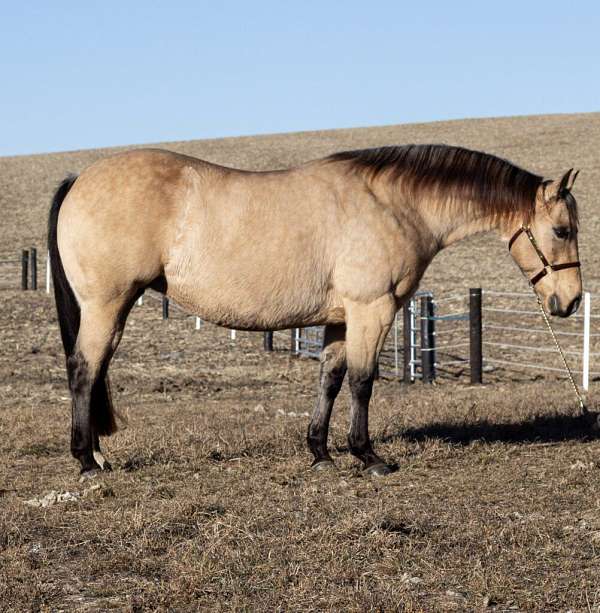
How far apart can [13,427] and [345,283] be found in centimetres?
381

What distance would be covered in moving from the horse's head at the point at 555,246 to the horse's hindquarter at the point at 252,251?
1.53m

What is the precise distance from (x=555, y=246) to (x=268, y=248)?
6.97ft

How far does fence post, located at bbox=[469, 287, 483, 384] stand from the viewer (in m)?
13.4

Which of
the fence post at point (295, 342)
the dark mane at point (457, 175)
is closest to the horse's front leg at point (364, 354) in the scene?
the dark mane at point (457, 175)

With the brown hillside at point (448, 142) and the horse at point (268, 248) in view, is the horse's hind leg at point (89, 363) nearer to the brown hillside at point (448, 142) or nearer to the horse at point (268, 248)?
the horse at point (268, 248)

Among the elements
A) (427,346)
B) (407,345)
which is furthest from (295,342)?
(427,346)

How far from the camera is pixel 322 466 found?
684cm

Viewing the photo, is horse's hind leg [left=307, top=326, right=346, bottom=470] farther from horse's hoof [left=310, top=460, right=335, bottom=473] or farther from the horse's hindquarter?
the horse's hindquarter

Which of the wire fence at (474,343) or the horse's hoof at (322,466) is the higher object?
the horse's hoof at (322,466)

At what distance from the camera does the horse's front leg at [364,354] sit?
6.64 m

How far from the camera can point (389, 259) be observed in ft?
21.8

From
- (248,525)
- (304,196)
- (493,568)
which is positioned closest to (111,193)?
(304,196)

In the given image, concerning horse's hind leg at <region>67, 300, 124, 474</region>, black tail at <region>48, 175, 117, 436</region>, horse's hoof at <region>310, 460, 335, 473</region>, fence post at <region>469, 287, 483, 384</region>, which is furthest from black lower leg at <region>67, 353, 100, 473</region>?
fence post at <region>469, 287, 483, 384</region>

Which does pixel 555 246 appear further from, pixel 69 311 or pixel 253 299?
pixel 69 311
